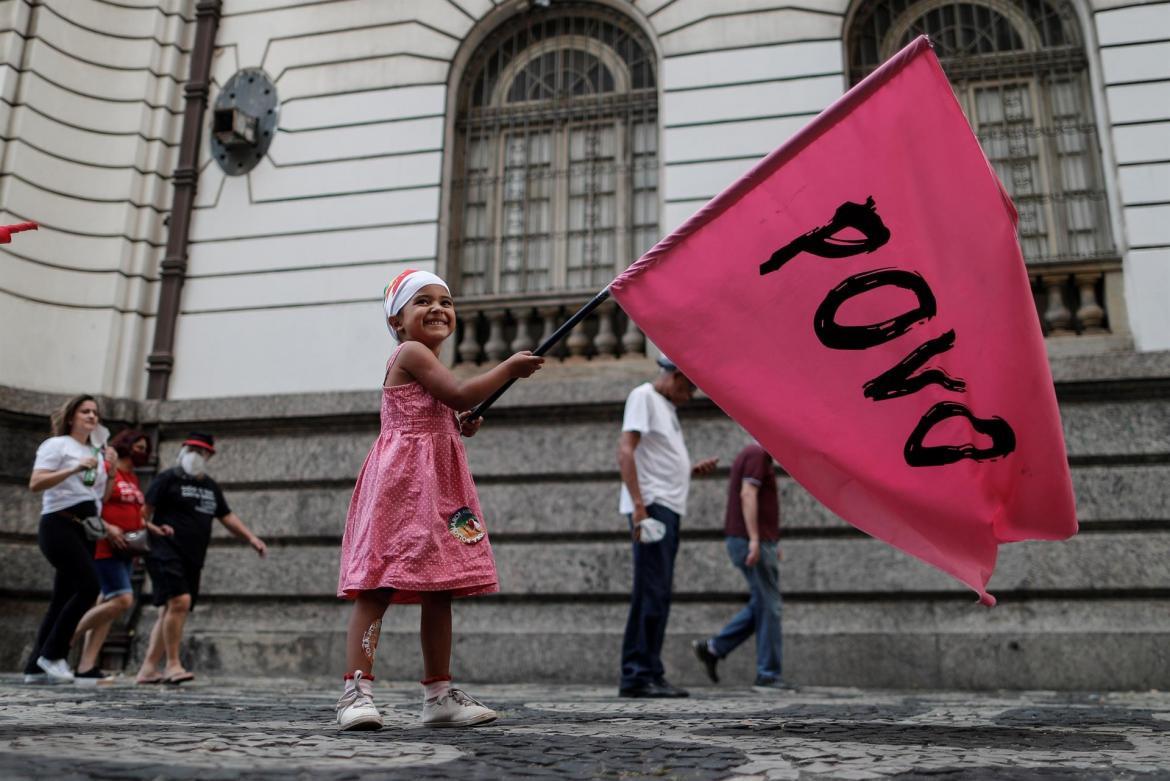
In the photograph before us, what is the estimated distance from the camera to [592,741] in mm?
2938

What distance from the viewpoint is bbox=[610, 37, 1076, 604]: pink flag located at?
11.1 ft

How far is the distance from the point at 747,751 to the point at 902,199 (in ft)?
6.15

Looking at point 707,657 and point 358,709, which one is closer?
point 358,709

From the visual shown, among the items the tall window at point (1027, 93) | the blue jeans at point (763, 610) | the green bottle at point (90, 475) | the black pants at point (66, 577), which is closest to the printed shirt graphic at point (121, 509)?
the black pants at point (66, 577)

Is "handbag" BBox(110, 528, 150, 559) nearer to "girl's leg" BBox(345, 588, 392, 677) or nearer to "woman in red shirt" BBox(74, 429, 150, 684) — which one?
"woman in red shirt" BBox(74, 429, 150, 684)

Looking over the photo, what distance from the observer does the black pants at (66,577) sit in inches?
259

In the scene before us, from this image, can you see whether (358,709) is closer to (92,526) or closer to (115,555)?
(92,526)

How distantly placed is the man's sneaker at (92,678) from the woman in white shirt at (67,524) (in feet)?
0.45

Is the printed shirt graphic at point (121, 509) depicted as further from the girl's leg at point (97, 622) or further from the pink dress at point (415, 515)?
the pink dress at point (415, 515)

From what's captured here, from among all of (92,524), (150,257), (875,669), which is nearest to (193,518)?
(92,524)

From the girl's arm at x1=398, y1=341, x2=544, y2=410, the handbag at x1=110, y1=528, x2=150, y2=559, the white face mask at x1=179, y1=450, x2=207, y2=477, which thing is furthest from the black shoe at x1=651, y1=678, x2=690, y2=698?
the handbag at x1=110, y1=528, x2=150, y2=559

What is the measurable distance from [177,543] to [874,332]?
4848mm

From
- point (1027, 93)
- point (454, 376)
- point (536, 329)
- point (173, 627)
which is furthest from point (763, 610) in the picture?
point (1027, 93)

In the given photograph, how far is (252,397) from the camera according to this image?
903 cm
